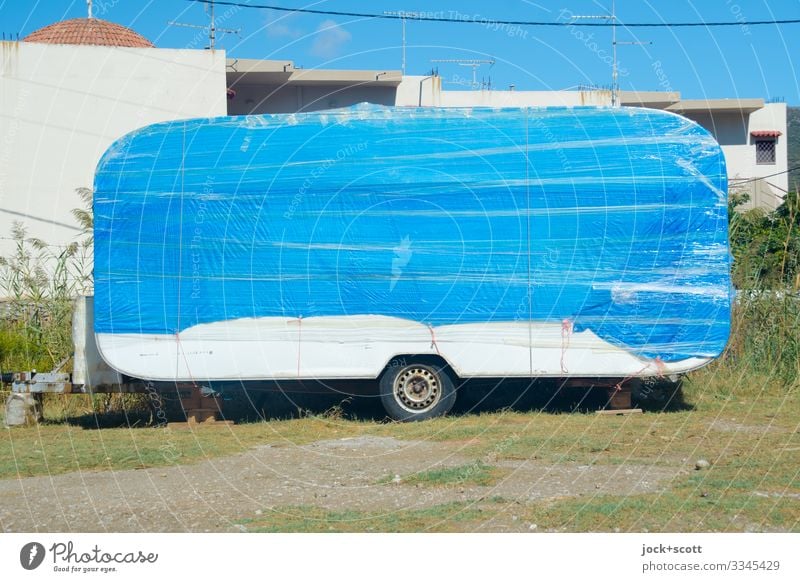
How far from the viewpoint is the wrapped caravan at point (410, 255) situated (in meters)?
10.7

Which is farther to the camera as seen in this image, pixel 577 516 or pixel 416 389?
pixel 416 389

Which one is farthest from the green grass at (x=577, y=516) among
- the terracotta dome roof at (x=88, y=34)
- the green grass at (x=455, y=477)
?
the terracotta dome roof at (x=88, y=34)

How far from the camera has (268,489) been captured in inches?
301

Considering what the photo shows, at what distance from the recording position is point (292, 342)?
10781 millimetres

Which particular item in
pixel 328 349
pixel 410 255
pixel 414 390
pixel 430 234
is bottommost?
pixel 414 390

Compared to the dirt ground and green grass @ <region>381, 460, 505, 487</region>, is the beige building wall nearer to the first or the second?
the dirt ground

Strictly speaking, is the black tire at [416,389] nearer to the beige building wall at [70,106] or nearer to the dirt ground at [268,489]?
the dirt ground at [268,489]

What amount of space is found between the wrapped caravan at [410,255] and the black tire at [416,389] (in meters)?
0.20

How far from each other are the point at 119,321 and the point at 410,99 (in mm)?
17348

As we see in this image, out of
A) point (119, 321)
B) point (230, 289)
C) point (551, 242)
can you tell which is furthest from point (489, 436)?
point (119, 321)

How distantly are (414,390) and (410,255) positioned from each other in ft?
5.04

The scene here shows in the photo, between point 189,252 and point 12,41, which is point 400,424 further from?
point 12,41

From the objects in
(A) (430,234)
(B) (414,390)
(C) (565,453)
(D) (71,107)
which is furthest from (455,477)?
(D) (71,107)

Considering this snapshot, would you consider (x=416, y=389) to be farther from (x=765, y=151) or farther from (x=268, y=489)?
(x=765, y=151)
